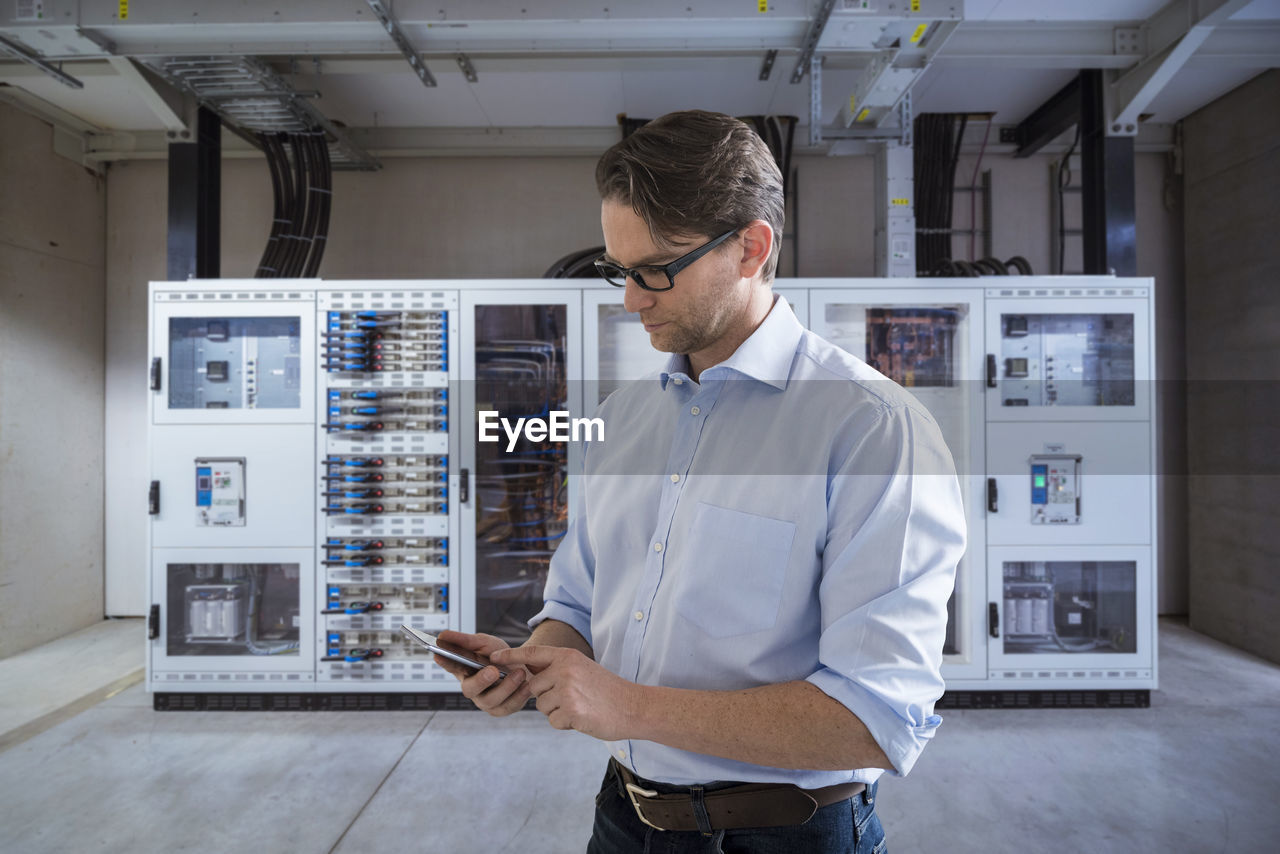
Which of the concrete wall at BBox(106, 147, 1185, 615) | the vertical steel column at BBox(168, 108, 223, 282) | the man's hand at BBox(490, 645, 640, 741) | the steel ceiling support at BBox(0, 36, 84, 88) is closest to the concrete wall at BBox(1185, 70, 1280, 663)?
the concrete wall at BBox(106, 147, 1185, 615)

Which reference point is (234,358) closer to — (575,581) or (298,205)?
(298,205)

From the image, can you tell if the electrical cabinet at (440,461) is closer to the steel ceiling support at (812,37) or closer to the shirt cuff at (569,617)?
the steel ceiling support at (812,37)

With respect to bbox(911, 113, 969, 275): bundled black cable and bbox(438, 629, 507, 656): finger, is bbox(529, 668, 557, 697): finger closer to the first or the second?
bbox(438, 629, 507, 656): finger

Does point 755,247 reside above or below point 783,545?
above

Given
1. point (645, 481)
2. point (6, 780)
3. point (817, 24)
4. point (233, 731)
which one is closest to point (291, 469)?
point (233, 731)

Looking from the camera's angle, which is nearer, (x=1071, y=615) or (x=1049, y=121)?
(x=1071, y=615)

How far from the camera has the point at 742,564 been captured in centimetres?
94

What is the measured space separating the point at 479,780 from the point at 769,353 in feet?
8.51

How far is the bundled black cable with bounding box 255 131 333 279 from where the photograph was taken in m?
4.09

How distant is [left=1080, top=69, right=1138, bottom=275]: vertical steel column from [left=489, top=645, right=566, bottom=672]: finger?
391 cm

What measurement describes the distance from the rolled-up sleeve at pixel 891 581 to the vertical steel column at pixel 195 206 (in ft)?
13.1

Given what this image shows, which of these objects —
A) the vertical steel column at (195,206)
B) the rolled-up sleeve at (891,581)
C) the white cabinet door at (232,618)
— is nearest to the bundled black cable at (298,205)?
the vertical steel column at (195,206)

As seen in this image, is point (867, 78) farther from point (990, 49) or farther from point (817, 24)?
point (990, 49)

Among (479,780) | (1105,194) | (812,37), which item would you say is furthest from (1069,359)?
(479,780)
